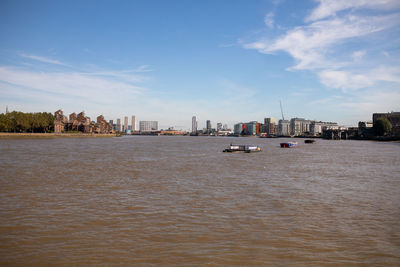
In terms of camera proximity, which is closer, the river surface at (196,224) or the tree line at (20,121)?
the river surface at (196,224)

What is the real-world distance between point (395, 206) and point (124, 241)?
15344mm

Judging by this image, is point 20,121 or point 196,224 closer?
point 196,224

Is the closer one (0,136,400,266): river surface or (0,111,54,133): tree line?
(0,136,400,266): river surface

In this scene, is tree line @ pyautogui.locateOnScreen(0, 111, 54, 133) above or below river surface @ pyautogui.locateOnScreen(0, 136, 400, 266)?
above

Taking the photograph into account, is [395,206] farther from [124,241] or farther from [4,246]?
[4,246]

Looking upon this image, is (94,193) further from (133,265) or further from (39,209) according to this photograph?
(133,265)

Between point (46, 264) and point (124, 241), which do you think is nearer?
point (46, 264)

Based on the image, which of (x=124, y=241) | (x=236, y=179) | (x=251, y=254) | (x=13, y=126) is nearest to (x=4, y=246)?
(x=124, y=241)

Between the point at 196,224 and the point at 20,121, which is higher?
the point at 20,121

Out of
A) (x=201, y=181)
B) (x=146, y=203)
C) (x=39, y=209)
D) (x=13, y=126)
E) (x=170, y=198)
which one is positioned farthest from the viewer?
(x=13, y=126)

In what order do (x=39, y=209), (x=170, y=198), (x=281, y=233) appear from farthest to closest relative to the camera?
(x=170, y=198)
(x=39, y=209)
(x=281, y=233)

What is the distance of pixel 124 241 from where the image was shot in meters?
10.7

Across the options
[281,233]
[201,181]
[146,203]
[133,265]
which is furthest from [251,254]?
[201,181]

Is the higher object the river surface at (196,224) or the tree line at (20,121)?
the tree line at (20,121)
